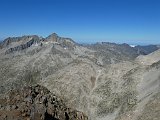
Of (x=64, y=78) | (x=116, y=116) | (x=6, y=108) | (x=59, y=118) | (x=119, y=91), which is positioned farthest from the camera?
(x=64, y=78)

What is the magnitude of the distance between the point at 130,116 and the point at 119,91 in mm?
30678

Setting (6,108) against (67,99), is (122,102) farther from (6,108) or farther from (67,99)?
(6,108)

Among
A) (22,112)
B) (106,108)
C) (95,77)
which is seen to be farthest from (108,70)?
(22,112)

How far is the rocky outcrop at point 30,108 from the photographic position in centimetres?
5489

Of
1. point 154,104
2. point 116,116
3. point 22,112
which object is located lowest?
point 116,116

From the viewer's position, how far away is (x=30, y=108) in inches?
2349

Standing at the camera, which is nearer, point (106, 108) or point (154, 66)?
point (106, 108)

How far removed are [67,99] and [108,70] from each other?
32288 millimetres

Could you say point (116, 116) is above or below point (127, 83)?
below

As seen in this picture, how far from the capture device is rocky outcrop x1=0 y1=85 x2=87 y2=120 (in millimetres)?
54891

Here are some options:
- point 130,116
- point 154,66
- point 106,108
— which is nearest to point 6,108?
point 130,116

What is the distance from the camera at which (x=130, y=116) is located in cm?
9825

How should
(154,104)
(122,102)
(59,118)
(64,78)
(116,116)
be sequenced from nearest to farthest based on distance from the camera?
(59,118), (154,104), (116,116), (122,102), (64,78)

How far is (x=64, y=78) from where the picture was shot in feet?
505
